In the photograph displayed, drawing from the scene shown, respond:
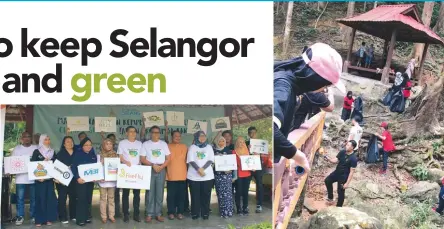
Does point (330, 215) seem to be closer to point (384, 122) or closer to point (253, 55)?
point (384, 122)

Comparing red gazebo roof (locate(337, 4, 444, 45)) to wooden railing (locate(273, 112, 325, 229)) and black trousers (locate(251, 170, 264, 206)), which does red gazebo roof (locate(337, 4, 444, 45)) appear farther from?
black trousers (locate(251, 170, 264, 206))

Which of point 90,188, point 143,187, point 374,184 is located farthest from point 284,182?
point 90,188

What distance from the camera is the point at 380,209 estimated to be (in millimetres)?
4273

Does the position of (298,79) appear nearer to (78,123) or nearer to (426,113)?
(426,113)

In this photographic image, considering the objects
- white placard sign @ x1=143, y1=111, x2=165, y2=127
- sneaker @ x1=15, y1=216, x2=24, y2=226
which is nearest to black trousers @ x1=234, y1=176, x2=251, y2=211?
white placard sign @ x1=143, y1=111, x2=165, y2=127

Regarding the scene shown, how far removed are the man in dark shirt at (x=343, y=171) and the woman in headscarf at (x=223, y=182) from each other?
0.85 m

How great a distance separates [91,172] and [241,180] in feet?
3.99

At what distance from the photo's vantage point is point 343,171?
4258 mm

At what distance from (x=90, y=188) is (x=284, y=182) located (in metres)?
1.57

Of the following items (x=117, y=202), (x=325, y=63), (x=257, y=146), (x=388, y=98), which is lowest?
(x=117, y=202)

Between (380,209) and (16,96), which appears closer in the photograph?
(16,96)

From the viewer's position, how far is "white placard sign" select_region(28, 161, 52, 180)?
4430mm

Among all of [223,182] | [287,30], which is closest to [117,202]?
[223,182]

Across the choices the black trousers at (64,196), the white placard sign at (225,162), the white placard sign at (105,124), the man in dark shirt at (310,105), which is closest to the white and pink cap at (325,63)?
the man in dark shirt at (310,105)
